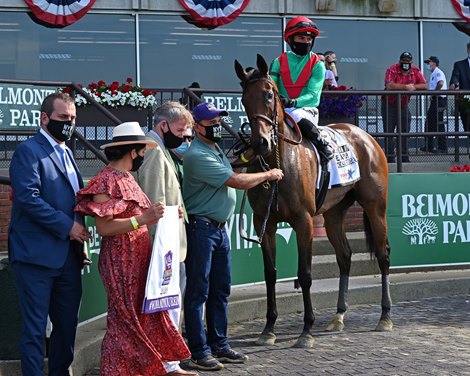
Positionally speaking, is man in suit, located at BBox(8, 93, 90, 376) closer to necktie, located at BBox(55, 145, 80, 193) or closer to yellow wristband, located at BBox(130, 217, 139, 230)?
necktie, located at BBox(55, 145, 80, 193)

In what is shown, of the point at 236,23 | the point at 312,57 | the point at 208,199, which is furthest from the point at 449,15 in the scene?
the point at 208,199

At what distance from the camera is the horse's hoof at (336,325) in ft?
34.5

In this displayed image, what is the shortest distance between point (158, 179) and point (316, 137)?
2.93m

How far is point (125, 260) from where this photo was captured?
713cm

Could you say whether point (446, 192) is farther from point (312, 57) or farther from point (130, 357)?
point (130, 357)

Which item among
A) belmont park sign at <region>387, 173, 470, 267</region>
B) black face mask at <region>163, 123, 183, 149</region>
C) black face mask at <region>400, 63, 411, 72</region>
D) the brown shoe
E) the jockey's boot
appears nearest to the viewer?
the brown shoe

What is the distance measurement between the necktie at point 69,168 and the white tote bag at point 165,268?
618mm

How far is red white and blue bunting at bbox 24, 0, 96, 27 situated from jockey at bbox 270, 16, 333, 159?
28.5 ft

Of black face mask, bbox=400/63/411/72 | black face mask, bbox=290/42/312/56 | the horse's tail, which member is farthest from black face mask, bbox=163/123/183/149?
black face mask, bbox=400/63/411/72

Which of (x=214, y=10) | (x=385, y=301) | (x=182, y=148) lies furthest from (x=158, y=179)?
(x=214, y=10)

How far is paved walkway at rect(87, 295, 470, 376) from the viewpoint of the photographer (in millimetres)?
8555

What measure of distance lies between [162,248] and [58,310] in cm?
80

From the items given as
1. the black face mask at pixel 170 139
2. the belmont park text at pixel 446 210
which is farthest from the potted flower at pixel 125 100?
the black face mask at pixel 170 139

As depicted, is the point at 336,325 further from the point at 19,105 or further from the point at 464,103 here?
the point at 464,103
